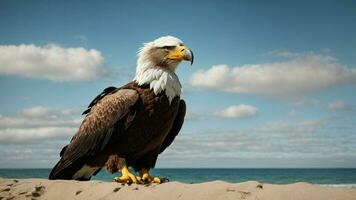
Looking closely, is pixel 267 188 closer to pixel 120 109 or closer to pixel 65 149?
pixel 120 109

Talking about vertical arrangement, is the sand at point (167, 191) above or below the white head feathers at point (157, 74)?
below

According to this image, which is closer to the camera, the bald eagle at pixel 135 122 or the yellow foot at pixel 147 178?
the yellow foot at pixel 147 178

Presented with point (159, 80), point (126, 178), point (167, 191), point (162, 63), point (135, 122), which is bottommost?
point (167, 191)

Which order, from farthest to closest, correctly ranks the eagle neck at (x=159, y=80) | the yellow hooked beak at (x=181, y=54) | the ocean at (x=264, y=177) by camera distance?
the ocean at (x=264, y=177) < the yellow hooked beak at (x=181, y=54) < the eagle neck at (x=159, y=80)

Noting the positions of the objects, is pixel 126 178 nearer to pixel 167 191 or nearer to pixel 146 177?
pixel 146 177

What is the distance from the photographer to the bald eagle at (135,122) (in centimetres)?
656

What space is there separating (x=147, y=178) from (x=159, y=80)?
162 centimetres

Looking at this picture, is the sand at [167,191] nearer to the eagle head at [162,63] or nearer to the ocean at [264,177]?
the eagle head at [162,63]

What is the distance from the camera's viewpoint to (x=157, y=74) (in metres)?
6.89

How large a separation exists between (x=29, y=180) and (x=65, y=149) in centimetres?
114

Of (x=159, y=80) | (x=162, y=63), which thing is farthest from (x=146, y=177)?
(x=162, y=63)

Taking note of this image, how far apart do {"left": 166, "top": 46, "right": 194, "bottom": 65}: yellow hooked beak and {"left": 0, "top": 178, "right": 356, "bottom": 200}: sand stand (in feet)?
7.70

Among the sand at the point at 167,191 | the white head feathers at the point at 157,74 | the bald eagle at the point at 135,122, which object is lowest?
the sand at the point at 167,191

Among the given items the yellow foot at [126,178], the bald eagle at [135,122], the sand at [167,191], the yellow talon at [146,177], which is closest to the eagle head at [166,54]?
the bald eagle at [135,122]
